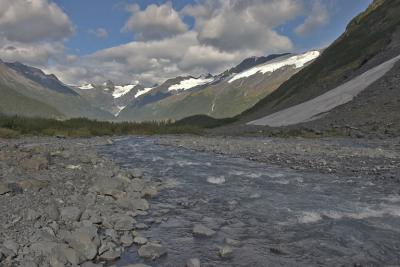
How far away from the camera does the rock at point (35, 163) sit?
17797 mm

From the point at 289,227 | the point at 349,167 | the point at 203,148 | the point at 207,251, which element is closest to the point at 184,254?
the point at 207,251

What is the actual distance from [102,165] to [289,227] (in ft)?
42.9

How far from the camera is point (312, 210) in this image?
14086 millimetres

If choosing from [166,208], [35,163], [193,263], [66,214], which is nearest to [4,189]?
[66,214]

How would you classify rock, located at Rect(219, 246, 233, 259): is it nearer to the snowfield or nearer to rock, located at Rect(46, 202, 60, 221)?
rock, located at Rect(46, 202, 60, 221)

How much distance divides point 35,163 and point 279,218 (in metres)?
11.5

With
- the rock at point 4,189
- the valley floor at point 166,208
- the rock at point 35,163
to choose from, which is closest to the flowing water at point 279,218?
the valley floor at point 166,208

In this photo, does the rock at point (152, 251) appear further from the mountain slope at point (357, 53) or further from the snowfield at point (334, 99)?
the mountain slope at point (357, 53)

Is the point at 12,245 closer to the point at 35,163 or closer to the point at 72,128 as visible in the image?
the point at 35,163

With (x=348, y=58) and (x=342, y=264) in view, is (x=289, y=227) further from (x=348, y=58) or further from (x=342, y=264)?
(x=348, y=58)

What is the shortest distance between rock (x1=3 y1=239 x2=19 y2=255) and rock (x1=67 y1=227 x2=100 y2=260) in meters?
1.21

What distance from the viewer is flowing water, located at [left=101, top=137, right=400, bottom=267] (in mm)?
10086

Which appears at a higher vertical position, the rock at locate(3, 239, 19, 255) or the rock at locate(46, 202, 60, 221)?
the rock at locate(46, 202, 60, 221)

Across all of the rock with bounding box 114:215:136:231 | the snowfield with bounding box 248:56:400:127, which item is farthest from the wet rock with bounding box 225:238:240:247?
the snowfield with bounding box 248:56:400:127
